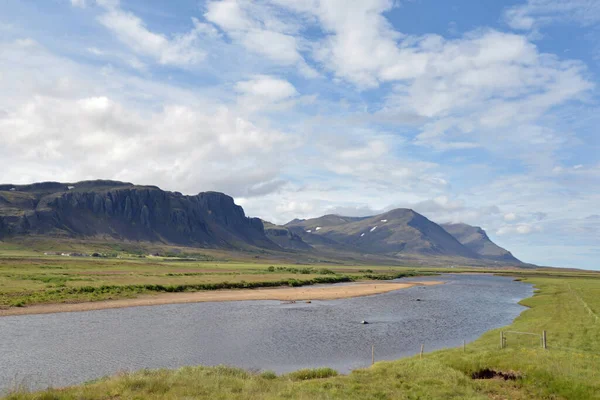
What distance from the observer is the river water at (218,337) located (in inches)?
1328

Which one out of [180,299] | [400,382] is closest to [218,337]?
[400,382]

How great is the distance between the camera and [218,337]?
45812mm

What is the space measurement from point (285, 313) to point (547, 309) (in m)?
38.3

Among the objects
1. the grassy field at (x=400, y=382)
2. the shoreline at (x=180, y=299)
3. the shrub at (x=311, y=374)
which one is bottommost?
the shoreline at (x=180, y=299)

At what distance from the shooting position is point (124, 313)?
60.4 m

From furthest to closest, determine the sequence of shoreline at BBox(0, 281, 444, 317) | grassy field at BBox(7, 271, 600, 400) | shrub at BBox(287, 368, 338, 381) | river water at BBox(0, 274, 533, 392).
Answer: shoreline at BBox(0, 281, 444, 317)
river water at BBox(0, 274, 533, 392)
shrub at BBox(287, 368, 338, 381)
grassy field at BBox(7, 271, 600, 400)

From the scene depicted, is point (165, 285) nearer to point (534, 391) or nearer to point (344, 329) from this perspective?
point (344, 329)

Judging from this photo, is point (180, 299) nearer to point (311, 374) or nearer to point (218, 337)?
point (218, 337)

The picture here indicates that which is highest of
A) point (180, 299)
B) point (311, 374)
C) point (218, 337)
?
point (311, 374)

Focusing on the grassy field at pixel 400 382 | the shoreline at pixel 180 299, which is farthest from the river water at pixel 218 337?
the grassy field at pixel 400 382

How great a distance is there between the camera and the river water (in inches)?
1328

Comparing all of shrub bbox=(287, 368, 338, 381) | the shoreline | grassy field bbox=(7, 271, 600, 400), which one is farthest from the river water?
grassy field bbox=(7, 271, 600, 400)

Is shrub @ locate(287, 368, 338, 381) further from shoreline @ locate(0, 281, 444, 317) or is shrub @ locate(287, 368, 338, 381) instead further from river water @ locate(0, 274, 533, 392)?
shoreline @ locate(0, 281, 444, 317)

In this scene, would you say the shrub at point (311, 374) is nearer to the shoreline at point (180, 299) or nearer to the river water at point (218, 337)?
the river water at point (218, 337)
